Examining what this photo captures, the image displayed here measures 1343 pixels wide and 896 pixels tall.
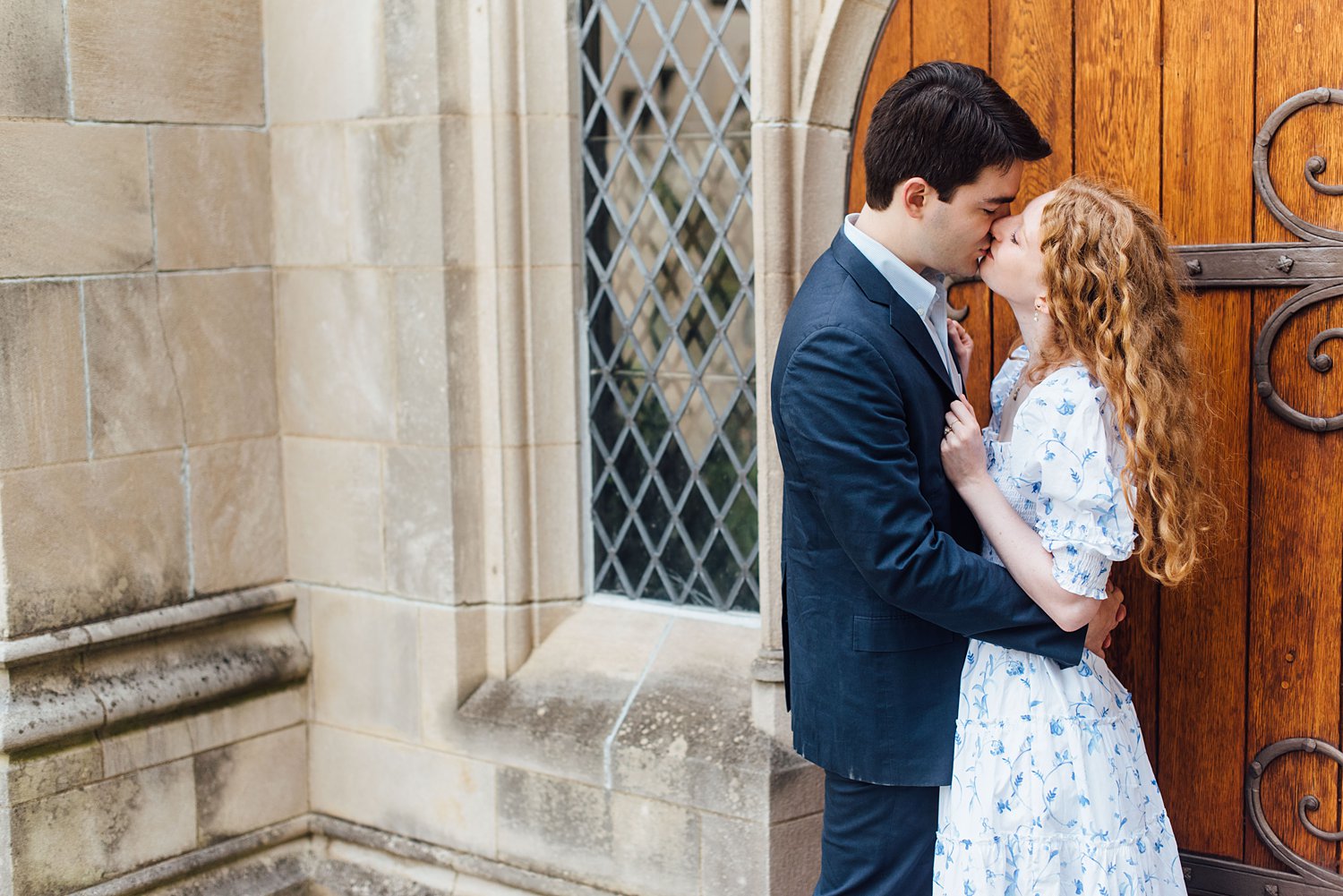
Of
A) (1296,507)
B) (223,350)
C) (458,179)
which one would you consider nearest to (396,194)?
(458,179)

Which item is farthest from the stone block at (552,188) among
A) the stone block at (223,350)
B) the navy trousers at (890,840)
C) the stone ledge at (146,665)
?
the navy trousers at (890,840)

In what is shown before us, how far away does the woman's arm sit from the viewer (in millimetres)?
2057

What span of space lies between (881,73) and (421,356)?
122 centimetres

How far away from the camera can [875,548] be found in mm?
2039

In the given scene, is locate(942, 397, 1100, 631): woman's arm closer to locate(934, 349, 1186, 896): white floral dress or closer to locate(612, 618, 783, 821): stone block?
locate(934, 349, 1186, 896): white floral dress

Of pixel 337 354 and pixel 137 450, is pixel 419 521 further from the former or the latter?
pixel 137 450

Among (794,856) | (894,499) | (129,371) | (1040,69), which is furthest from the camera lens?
(129,371)

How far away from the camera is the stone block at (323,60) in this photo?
11.0 ft

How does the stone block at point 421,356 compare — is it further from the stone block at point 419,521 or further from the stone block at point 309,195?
the stone block at point 309,195

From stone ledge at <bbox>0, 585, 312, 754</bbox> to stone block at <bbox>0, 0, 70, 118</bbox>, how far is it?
44.4 inches

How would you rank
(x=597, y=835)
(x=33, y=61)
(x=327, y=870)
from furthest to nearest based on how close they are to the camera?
(x=327, y=870)
(x=597, y=835)
(x=33, y=61)

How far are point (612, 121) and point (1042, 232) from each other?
1.44 metres

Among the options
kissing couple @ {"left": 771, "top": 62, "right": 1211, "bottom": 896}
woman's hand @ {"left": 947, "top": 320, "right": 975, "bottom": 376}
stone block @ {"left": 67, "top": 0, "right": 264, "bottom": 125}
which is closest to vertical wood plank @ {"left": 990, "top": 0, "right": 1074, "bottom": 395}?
→ woman's hand @ {"left": 947, "top": 320, "right": 975, "bottom": 376}

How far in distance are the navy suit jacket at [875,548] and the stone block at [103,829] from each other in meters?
1.78
